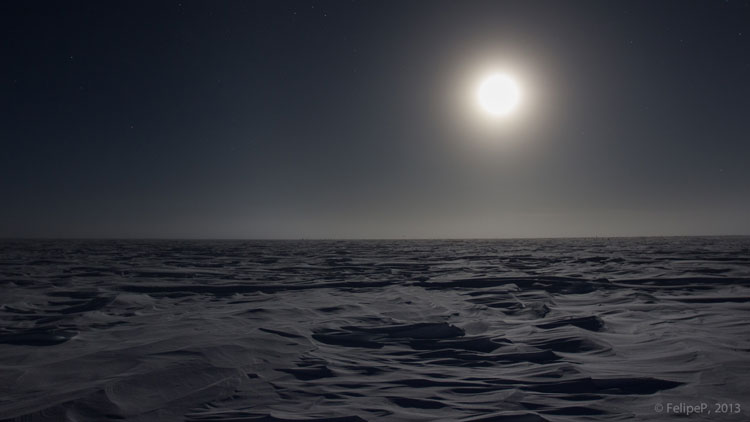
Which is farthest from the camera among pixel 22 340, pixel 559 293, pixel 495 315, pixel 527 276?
pixel 527 276

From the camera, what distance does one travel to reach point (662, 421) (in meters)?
2.09

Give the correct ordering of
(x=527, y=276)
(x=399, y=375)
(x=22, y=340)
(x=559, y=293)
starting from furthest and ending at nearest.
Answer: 1. (x=527, y=276)
2. (x=559, y=293)
3. (x=22, y=340)
4. (x=399, y=375)

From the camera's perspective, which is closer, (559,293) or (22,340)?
(22,340)

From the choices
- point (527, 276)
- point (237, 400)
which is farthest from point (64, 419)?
point (527, 276)

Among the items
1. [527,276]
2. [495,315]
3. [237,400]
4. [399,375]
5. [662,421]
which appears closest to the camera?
[662,421]

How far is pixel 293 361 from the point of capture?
3324mm

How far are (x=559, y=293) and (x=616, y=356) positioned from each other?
12.5 feet

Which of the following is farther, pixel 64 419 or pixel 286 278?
pixel 286 278

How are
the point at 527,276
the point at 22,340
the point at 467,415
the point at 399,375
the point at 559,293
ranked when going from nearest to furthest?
1. the point at 467,415
2. the point at 399,375
3. the point at 22,340
4. the point at 559,293
5. the point at 527,276

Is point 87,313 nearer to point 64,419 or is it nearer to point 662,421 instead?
point 64,419

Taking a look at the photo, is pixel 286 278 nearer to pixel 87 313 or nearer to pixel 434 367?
pixel 87 313

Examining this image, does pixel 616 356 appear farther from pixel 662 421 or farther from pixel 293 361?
pixel 293 361

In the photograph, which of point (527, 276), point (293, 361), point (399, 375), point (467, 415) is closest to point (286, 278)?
point (527, 276)

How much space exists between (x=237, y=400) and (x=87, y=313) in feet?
13.5
